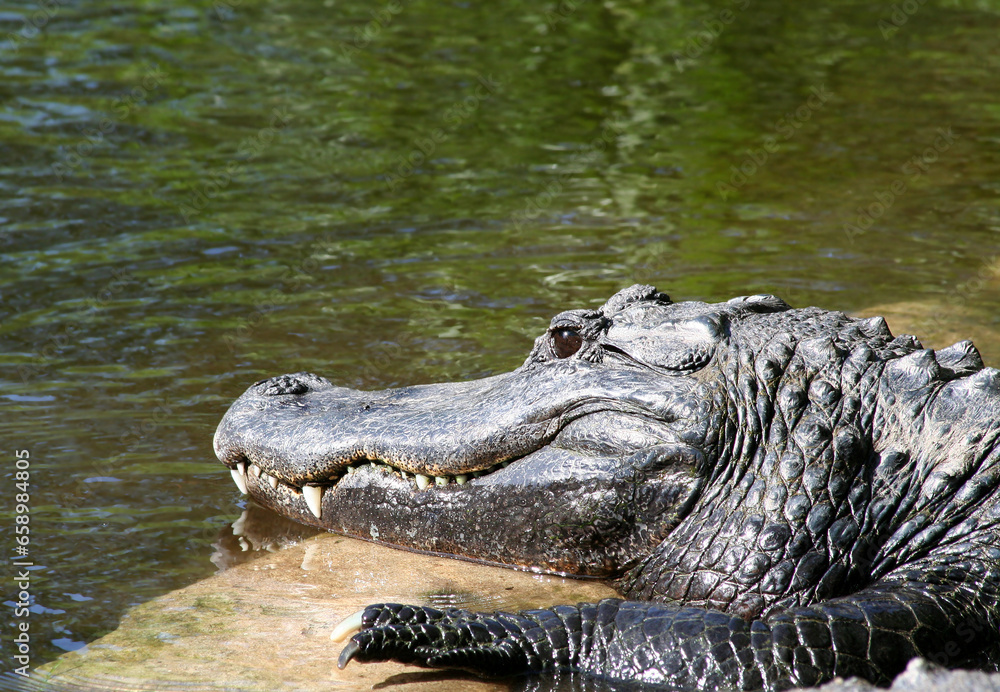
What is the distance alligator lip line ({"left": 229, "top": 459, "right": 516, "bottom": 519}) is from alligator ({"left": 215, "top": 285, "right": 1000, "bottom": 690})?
0.04 feet

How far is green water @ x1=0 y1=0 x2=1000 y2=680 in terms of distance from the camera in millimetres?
5258

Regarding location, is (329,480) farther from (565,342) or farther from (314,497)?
(565,342)

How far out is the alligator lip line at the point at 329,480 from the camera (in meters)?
3.99

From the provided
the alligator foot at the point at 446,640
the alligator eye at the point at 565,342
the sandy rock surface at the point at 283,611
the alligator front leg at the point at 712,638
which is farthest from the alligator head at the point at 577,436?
the alligator foot at the point at 446,640

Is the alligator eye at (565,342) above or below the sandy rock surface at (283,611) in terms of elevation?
above

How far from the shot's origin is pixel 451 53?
13305 mm

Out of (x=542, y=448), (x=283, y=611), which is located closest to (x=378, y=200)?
(x=542, y=448)

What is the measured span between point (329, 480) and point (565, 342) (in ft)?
3.60

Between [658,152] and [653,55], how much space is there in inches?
158

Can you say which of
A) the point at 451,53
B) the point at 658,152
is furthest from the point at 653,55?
the point at 658,152

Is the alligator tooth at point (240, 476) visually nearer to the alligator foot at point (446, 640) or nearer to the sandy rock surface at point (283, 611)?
the sandy rock surface at point (283, 611)

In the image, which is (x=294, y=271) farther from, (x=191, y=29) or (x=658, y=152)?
(x=191, y=29)

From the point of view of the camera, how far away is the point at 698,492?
12.0 feet

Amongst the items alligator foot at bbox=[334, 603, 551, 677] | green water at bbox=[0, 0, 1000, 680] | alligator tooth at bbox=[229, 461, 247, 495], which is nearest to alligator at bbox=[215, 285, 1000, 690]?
alligator foot at bbox=[334, 603, 551, 677]
